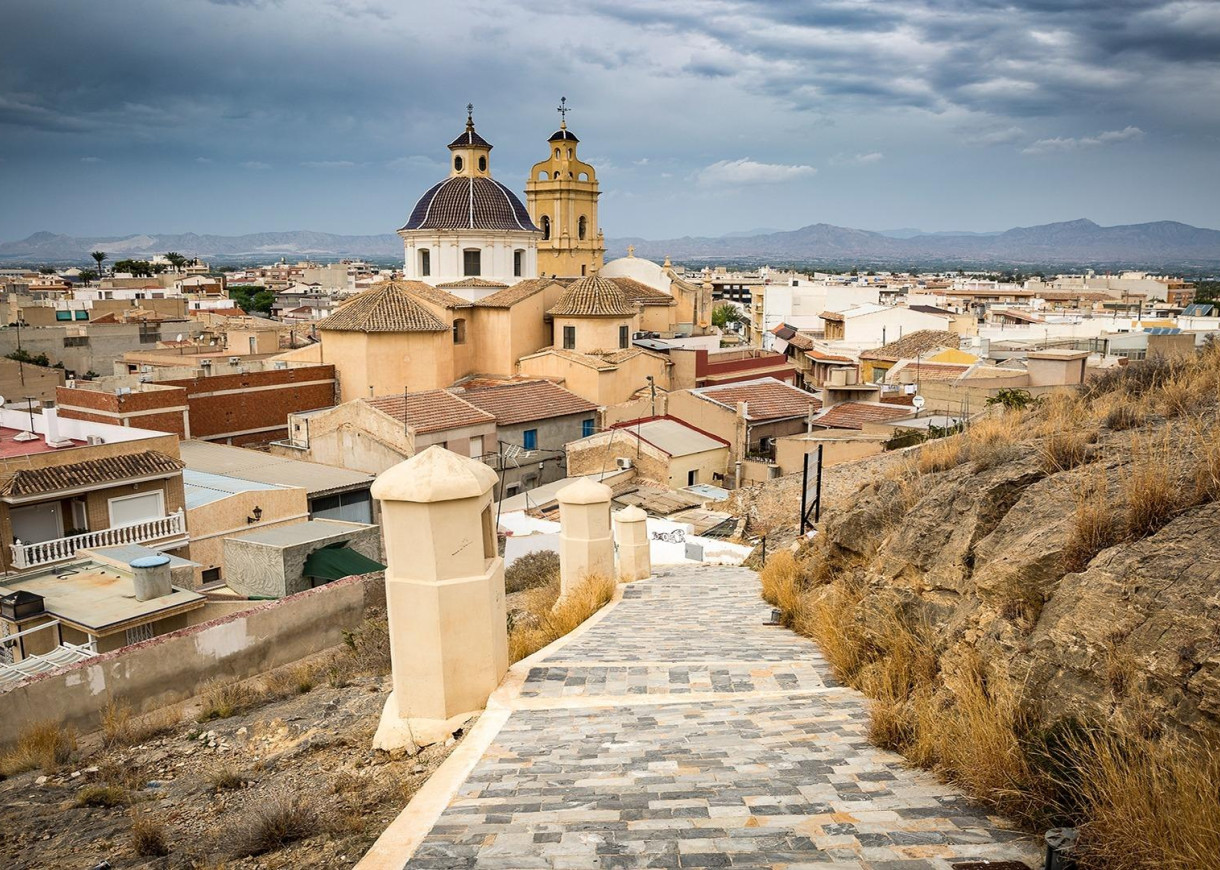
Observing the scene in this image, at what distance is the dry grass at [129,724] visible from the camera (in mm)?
7660

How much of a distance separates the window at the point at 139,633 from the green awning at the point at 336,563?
117 inches

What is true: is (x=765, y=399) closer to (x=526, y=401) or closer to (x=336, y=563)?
(x=526, y=401)

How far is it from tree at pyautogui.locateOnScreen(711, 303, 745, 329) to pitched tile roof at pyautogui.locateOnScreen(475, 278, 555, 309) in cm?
4734

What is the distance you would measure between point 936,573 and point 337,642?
29.4 feet

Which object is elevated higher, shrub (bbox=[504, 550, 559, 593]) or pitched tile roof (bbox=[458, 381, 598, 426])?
pitched tile roof (bbox=[458, 381, 598, 426])

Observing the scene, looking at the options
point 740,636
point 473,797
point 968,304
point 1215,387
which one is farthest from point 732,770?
point 968,304

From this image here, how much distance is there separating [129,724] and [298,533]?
24.6ft

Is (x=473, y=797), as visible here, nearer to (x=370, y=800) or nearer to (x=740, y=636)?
(x=370, y=800)

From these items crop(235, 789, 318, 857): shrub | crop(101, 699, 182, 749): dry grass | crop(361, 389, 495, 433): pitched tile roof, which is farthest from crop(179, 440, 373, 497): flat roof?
crop(235, 789, 318, 857): shrub

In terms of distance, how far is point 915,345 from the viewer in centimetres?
3625

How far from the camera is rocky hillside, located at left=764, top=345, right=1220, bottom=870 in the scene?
123 inches

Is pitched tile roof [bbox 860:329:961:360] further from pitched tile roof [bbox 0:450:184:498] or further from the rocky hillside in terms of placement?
the rocky hillside

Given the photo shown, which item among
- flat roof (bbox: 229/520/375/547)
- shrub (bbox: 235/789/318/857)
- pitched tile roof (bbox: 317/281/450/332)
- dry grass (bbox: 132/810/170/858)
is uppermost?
pitched tile roof (bbox: 317/281/450/332)

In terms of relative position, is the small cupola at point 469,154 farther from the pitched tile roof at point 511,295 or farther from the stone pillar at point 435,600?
the stone pillar at point 435,600
